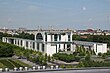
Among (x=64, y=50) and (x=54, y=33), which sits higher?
(x=54, y=33)

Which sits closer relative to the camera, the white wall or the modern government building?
the white wall

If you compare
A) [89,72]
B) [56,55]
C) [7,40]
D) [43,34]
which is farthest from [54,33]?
[89,72]

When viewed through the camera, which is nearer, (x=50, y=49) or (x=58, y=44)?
(x=50, y=49)

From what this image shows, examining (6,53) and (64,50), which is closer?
(6,53)

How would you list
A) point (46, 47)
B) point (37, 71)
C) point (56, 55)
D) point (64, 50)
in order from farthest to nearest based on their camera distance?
point (64, 50)
point (46, 47)
point (56, 55)
point (37, 71)

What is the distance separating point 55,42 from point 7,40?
12.5 meters

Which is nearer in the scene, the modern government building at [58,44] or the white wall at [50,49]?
the white wall at [50,49]

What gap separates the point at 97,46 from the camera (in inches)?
863

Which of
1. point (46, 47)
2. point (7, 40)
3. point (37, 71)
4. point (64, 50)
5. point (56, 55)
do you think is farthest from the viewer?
point (7, 40)

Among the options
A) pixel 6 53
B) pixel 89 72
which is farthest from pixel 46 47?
pixel 89 72

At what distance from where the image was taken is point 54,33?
23094 mm

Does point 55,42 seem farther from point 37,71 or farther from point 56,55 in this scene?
point 37,71

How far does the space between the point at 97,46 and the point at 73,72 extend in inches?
600

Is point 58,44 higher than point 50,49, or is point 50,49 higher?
point 58,44
